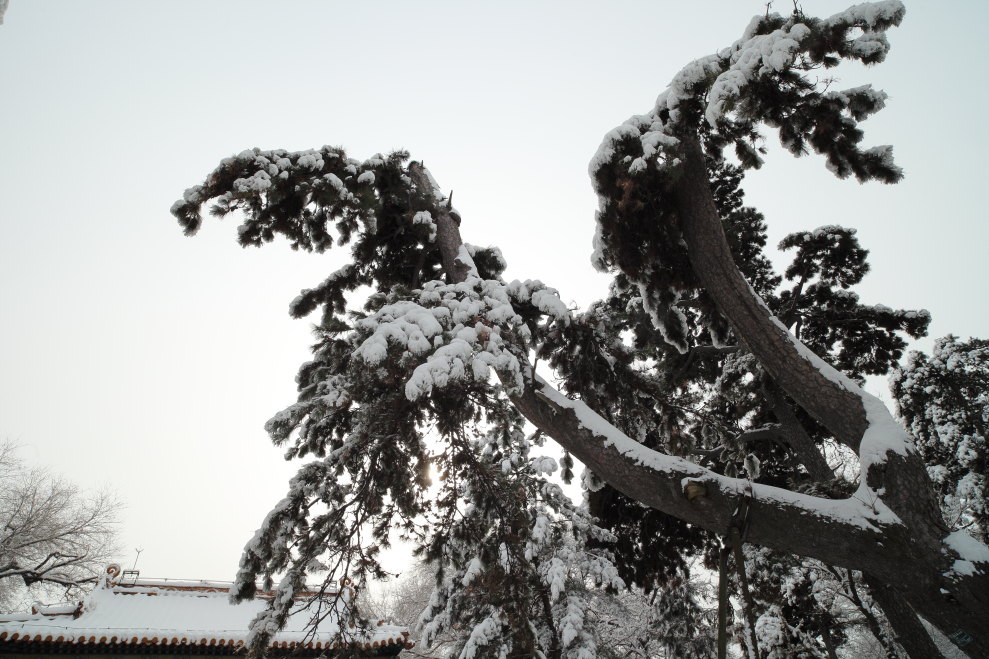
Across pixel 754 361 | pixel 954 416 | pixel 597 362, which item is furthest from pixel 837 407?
pixel 954 416

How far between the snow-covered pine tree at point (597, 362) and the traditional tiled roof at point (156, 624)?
4195 mm

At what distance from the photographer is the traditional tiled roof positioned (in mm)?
9250

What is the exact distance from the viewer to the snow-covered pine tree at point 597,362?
11.3 feet

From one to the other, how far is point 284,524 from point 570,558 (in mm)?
7426

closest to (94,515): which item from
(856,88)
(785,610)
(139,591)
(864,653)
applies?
(139,591)

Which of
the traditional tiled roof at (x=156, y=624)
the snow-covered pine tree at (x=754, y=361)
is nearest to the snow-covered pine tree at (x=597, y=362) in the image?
the snow-covered pine tree at (x=754, y=361)

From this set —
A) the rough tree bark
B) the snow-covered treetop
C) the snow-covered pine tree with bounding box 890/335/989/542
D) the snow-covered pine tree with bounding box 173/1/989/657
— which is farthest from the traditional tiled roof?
the snow-covered pine tree with bounding box 890/335/989/542

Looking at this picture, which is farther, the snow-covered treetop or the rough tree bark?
the snow-covered treetop

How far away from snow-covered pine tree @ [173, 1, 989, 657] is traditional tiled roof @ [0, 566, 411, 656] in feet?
13.8

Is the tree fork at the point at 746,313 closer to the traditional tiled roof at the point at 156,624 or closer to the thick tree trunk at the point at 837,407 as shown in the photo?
the thick tree trunk at the point at 837,407

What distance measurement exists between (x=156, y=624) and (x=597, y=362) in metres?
12.6

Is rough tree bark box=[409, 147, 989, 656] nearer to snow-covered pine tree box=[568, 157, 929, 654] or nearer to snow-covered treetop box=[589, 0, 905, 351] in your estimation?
snow-covered treetop box=[589, 0, 905, 351]

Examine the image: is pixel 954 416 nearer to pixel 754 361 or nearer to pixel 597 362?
pixel 754 361

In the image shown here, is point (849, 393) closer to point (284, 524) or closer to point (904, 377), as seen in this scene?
point (284, 524)
